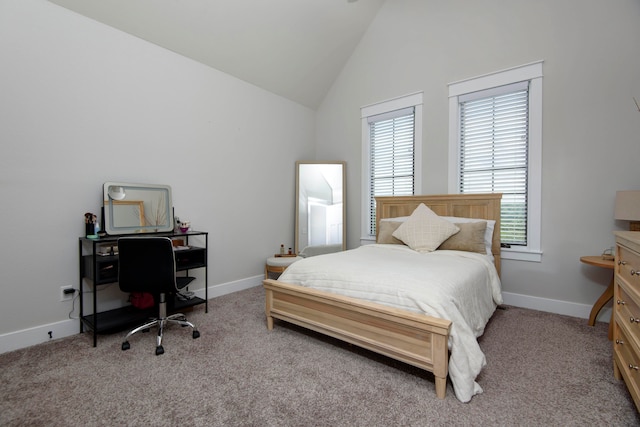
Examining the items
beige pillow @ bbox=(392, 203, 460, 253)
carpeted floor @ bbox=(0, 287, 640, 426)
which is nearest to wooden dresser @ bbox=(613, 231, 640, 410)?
carpeted floor @ bbox=(0, 287, 640, 426)

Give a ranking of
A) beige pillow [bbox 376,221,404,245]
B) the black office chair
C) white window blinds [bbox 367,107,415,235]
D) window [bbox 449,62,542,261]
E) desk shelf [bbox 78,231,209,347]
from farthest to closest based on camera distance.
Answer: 1. white window blinds [bbox 367,107,415,235]
2. beige pillow [bbox 376,221,404,245]
3. window [bbox 449,62,542,261]
4. desk shelf [bbox 78,231,209,347]
5. the black office chair

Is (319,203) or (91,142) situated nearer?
(91,142)

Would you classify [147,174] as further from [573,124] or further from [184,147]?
[573,124]

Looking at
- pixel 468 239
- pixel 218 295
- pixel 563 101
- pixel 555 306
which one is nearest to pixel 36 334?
pixel 218 295

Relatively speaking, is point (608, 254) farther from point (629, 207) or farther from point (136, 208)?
point (136, 208)

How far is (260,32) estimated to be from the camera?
3535 millimetres

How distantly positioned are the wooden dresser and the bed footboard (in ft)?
2.73

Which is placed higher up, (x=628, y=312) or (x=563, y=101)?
(x=563, y=101)

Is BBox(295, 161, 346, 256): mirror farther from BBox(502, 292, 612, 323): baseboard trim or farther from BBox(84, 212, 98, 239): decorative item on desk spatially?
BBox(84, 212, 98, 239): decorative item on desk

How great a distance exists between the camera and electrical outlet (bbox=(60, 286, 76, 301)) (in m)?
2.56

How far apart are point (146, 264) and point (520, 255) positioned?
3596 millimetres

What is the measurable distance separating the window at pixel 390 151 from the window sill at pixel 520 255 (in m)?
1.24

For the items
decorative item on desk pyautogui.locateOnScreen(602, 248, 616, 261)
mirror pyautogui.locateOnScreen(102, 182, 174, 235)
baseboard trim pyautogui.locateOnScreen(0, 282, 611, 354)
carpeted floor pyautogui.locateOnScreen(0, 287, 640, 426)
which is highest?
mirror pyautogui.locateOnScreen(102, 182, 174, 235)

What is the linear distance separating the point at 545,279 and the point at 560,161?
1205 mm
